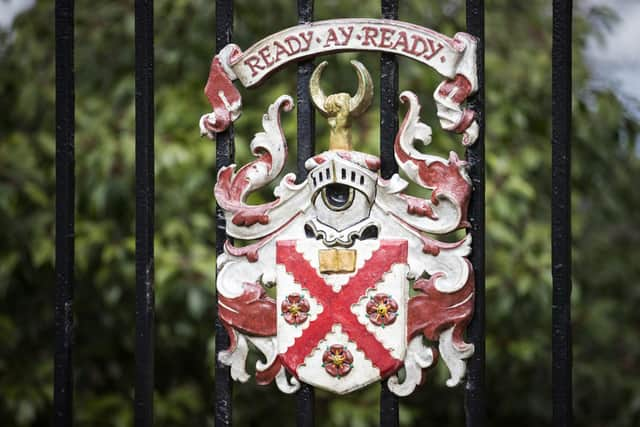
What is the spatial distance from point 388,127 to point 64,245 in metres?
0.54

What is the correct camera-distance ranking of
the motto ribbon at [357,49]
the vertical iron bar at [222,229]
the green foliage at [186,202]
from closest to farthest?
the motto ribbon at [357,49] < the vertical iron bar at [222,229] < the green foliage at [186,202]

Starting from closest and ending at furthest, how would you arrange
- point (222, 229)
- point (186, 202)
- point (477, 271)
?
point (477, 271) → point (222, 229) → point (186, 202)

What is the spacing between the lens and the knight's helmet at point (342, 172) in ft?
5.08

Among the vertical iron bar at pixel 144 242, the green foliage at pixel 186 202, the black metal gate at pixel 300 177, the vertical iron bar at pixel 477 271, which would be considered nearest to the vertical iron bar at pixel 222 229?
the black metal gate at pixel 300 177

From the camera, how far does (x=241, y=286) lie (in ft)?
5.31

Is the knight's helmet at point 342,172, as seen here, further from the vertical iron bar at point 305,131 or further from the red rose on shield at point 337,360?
the red rose on shield at point 337,360

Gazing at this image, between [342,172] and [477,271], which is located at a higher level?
[342,172]

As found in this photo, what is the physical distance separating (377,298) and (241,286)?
8.1 inches

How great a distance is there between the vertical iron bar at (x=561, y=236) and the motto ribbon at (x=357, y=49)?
12cm

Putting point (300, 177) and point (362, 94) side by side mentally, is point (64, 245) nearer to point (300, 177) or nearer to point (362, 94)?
point (300, 177)

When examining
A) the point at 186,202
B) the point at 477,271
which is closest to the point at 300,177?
the point at 477,271

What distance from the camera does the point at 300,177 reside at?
159 cm

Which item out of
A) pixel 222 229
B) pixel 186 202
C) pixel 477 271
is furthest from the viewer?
pixel 186 202

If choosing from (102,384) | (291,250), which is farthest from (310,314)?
(102,384)
